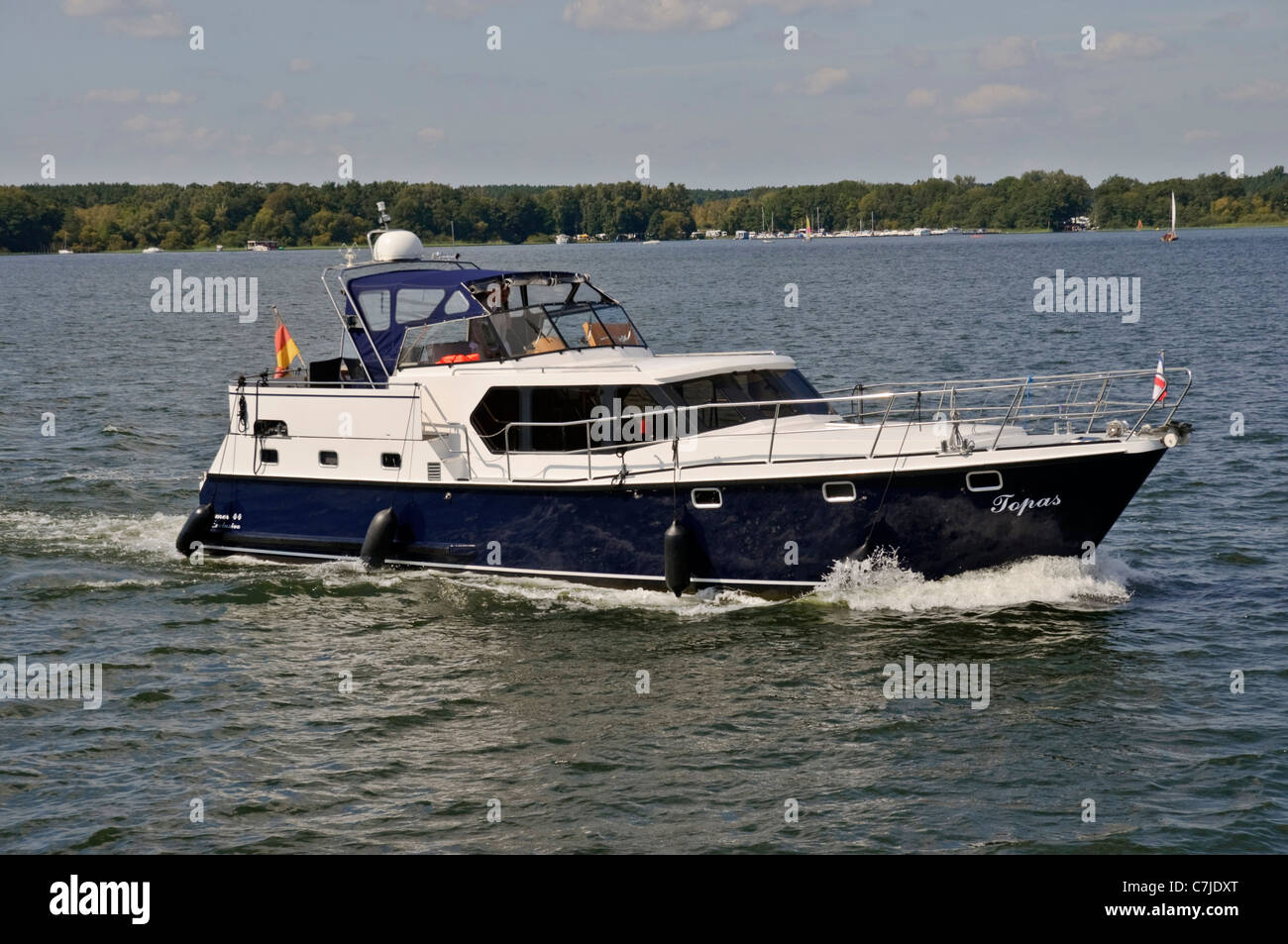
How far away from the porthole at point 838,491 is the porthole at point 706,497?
4.21 ft

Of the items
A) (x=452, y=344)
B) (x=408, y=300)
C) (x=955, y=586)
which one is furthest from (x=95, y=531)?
(x=955, y=586)

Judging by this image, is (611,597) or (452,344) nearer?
(611,597)

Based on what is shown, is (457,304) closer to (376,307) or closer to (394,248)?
(376,307)

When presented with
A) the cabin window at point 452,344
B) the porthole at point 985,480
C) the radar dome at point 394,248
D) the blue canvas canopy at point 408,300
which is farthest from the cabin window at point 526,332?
the porthole at point 985,480

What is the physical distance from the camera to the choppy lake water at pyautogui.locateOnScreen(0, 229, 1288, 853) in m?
11.7

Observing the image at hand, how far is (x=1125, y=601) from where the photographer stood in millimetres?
16859

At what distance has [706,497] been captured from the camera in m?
16.4

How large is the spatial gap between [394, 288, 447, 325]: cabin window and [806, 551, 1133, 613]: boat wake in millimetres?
6978

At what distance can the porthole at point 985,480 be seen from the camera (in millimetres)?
15594

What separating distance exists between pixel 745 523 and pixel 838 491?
4.04 ft
